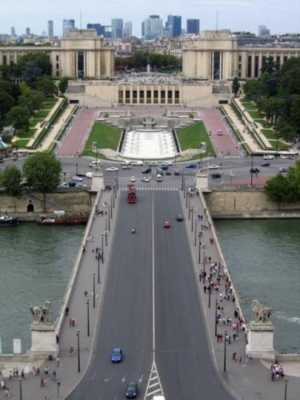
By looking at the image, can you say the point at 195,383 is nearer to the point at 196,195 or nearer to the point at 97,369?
the point at 97,369

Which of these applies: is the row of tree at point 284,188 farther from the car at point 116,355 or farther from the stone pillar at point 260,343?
the car at point 116,355

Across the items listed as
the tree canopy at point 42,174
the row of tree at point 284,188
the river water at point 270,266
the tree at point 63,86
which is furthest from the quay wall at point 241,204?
the tree at point 63,86

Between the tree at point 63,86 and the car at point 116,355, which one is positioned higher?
the tree at point 63,86

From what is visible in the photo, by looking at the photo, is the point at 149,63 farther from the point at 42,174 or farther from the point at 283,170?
the point at 42,174

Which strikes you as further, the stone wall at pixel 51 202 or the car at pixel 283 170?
the car at pixel 283 170

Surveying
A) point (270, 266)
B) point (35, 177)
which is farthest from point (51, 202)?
point (270, 266)

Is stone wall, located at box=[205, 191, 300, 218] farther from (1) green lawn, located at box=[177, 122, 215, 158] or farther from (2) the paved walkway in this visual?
(2) the paved walkway

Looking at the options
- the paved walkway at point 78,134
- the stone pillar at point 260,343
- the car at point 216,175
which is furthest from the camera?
the paved walkway at point 78,134
